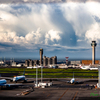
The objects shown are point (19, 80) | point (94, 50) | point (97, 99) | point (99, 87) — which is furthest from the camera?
point (94, 50)

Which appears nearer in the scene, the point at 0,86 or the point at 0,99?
the point at 0,99

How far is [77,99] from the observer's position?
37.1 meters

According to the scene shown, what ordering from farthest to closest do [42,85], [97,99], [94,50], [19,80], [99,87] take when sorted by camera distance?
[94,50], [19,80], [42,85], [99,87], [97,99]

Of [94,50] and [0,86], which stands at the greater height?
[94,50]

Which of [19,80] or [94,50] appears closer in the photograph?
[19,80]

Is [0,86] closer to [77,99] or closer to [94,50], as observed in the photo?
[77,99]

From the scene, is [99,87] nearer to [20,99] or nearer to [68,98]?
[68,98]

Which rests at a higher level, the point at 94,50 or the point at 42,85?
the point at 94,50

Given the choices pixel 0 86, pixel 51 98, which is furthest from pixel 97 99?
pixel 0 86

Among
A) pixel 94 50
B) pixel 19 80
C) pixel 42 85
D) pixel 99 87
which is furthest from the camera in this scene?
pixel 94 50

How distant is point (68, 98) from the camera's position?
38.3 m

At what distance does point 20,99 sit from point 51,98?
7.23 metres

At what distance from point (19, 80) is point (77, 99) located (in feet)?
112

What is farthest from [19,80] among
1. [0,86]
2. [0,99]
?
[0,99]
